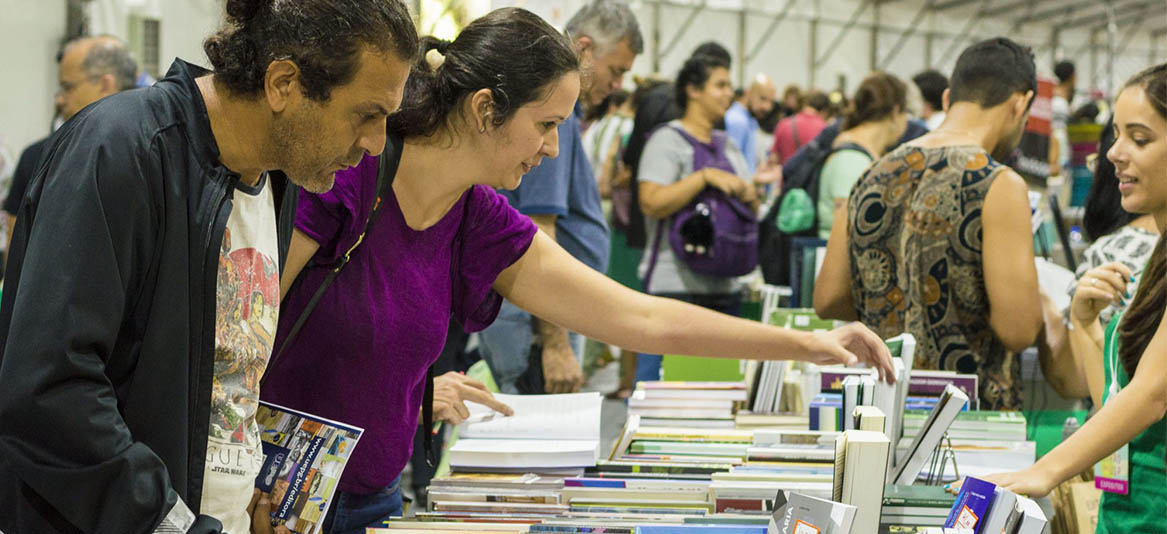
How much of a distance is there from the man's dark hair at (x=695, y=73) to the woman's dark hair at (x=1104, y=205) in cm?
170

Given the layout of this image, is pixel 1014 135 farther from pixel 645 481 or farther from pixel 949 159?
pixel 645 481

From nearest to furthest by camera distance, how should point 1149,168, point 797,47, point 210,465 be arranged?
point 210,465
point 1149,168
point 797,47

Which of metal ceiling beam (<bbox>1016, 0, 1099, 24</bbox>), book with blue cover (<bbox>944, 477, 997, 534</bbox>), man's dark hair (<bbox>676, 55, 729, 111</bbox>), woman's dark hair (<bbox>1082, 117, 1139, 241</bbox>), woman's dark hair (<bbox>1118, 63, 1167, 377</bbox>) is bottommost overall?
book with blue cover (<bbox>944, 477, 997, 534</bbox>)

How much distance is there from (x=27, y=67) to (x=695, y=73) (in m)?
4.43

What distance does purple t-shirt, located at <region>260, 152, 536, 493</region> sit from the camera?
5.74 ft

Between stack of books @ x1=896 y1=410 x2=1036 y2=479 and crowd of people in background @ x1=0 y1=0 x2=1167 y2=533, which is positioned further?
stack of books @ x1=896 y1=410 x2=1036 y2=479

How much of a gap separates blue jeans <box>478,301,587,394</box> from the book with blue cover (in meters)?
1.83

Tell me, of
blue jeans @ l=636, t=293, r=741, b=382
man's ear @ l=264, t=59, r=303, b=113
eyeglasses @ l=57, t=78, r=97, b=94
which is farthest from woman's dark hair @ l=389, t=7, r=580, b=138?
eyeglasses @ l=57, t=78, r=97, b=94

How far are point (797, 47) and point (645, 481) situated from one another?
18972 millimetres

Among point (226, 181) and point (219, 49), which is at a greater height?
point (219, 49)

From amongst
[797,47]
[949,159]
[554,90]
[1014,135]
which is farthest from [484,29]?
[797,47]

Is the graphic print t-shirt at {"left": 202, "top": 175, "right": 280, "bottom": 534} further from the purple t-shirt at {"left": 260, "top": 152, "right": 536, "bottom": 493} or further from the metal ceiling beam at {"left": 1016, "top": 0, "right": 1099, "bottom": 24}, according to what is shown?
the metal ceiling beam at {"left": 1016, "top": 0, "right": 1099, "bottom": 24}

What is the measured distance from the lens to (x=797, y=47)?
65.6ft

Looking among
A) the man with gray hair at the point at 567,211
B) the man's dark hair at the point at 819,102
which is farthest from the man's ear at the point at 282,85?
the man's dark hair at the point at 819,102
